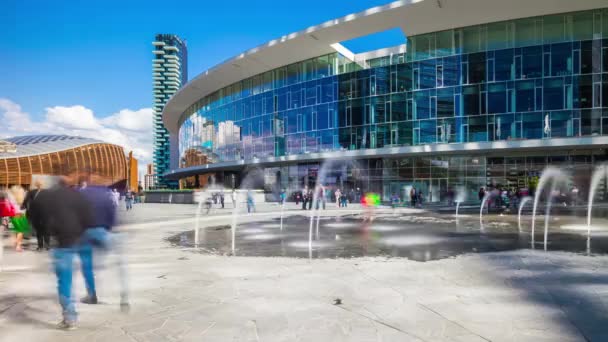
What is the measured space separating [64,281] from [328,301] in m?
3.47

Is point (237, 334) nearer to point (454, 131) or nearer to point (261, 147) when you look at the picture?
point (454, 131)

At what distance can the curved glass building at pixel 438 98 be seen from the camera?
33.3 m

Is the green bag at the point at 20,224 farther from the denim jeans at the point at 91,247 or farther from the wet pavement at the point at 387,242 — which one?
the denim jeans at the point at 91,247

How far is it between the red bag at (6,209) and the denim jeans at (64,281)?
845cm

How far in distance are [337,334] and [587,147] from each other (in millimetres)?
37415

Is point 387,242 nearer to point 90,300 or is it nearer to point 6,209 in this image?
point 90,300

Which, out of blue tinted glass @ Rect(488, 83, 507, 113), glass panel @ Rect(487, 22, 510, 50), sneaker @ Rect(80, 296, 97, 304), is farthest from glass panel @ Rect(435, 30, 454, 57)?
sneaker @ Rect(80, 296, 97, 304)

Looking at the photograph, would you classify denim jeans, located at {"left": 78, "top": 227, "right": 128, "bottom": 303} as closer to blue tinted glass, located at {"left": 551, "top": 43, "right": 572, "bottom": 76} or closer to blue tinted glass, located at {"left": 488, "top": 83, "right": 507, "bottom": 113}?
blue tinted glass, located at {"left": 488, "top": 83, "right": 507, "bottom": 113}

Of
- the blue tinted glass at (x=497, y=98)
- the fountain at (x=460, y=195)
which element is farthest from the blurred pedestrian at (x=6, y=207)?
the fountain at (x=460, y=195)

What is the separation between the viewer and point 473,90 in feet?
119

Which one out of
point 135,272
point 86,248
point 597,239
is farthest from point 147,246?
point 597,239

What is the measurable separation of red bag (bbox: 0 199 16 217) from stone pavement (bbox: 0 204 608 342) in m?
3.08

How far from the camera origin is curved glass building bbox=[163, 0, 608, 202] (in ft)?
→ 109

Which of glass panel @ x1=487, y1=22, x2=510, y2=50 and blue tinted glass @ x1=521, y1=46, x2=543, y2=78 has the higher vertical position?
glass panel @ x1=487, y1=22, x2=510, y2=50
